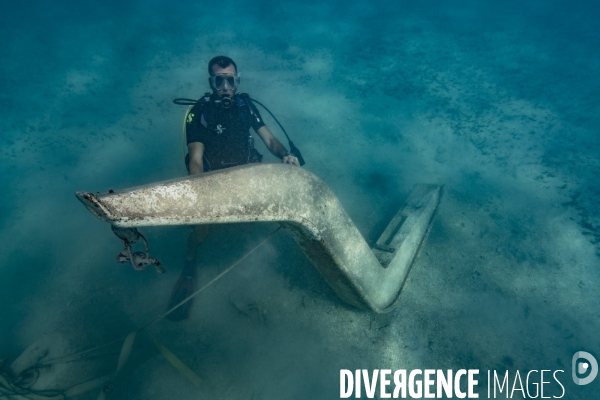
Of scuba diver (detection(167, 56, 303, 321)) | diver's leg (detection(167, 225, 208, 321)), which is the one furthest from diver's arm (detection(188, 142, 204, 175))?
diver's leg (detection(167, 225, 208, 321))

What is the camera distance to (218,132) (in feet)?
13.2

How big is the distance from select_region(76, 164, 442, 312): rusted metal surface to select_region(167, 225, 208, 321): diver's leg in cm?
217

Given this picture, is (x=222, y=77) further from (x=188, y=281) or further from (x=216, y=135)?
(x=188, y=281)

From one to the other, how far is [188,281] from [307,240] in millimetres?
2603

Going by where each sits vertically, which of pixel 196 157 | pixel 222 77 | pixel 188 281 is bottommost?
pixel 188 281

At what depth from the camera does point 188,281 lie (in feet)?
12.7

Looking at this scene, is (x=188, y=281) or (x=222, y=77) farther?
(x=222, y=77)

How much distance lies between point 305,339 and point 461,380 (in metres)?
1.92

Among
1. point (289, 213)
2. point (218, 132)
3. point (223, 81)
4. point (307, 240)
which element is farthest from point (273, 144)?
point (289, 213)

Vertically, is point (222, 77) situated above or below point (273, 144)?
above

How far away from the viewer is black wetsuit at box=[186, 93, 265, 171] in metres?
3.96

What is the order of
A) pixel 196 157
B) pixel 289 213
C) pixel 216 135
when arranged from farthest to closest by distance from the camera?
pixel 216 135, pixel 196 157, pixel 289 213

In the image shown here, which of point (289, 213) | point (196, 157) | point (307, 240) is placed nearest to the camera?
point (289, 213)

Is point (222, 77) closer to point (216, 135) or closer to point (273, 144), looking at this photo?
point (216, 135)
